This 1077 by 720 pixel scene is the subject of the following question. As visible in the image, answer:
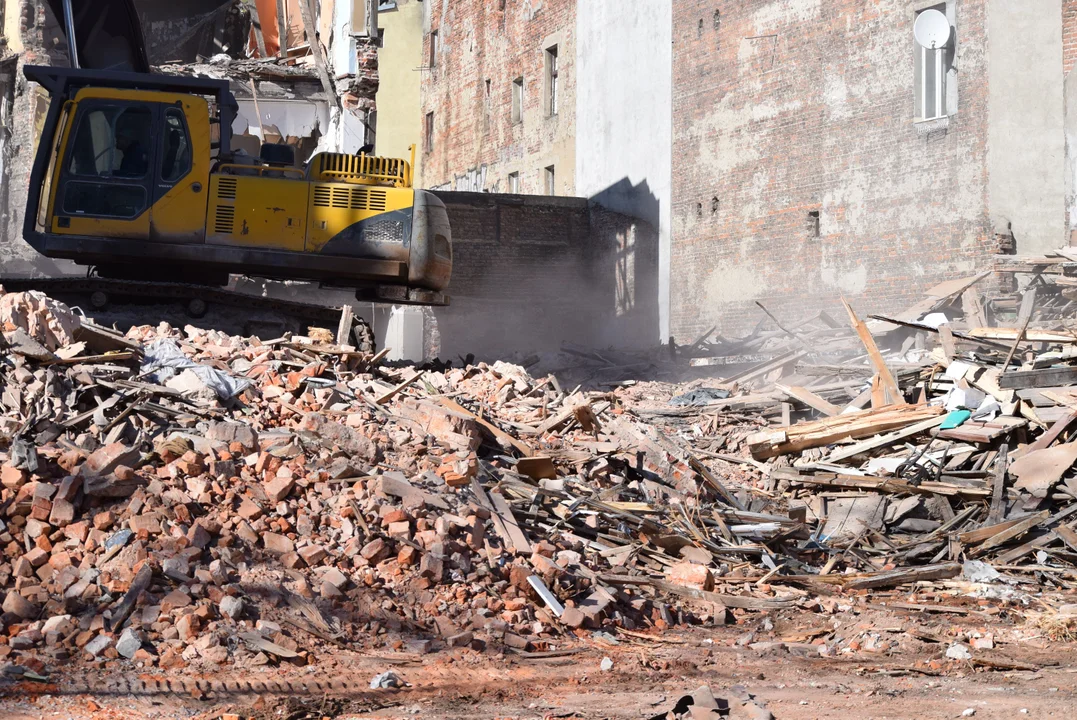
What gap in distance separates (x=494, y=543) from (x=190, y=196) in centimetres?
699

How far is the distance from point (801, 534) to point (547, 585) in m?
2.72

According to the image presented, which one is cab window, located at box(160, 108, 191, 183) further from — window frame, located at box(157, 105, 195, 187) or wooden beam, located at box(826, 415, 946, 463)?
wooden beam, located at box(826, 415, 946, 463)

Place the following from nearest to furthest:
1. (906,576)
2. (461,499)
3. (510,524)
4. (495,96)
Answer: (510,524) < (461,499) < (906,576) < (495,96)

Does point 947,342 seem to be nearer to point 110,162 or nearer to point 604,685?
point 604,685

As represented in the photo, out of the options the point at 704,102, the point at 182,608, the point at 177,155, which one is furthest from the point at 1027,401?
the point at 704,102

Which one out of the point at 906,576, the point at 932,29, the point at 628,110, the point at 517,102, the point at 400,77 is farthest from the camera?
the point at 400,77

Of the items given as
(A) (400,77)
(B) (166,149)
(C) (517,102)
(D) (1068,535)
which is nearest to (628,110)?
(C) (517,102)

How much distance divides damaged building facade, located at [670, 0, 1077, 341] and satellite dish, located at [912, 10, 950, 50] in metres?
0.27

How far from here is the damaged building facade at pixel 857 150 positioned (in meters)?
17.5

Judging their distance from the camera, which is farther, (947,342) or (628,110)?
(628,110)

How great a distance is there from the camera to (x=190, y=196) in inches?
512

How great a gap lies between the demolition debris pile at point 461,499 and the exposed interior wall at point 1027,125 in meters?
5.31

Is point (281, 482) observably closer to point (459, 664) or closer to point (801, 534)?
point (459, 664)

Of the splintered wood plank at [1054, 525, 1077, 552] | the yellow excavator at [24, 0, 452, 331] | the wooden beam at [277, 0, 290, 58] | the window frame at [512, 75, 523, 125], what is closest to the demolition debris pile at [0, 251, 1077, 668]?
the splintered wood plank at [1054, 525, 1077, 552]
